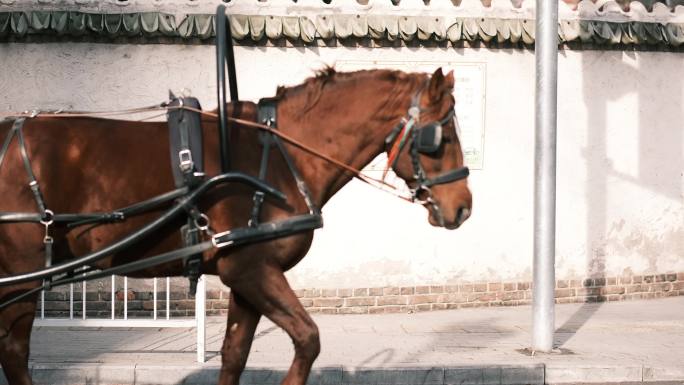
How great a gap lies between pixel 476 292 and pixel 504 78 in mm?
2344

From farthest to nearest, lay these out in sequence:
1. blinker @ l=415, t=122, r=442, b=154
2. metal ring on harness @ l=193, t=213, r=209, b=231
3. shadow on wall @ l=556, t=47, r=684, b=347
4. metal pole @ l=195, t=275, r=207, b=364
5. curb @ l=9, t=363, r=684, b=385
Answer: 1. shadow on wall @ l=556, t=47, r=684, b=347
2. metal pole @ l=195, t=275, r=207, b=364
3. curb @ l=9, t=363, r=684, b=385
4. blinker @ l=415, t=122, r=442, b=154
5. metal ring on harness @ l=193, t=213, r=209, b=231

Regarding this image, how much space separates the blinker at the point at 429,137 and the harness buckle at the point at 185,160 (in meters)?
1.16

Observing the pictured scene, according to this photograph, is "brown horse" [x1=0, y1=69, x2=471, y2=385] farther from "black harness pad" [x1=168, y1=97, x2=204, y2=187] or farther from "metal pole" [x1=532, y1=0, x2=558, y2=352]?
"metal pole" [x1=532, y1=0, x2=558, y2=352]

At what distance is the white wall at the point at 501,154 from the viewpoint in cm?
1120

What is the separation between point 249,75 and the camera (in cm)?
1145

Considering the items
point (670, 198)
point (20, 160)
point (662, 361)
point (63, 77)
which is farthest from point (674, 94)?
point (20, 160)

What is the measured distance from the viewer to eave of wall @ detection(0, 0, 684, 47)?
1093 centimetres

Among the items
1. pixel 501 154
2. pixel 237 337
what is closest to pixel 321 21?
pixel 501 154

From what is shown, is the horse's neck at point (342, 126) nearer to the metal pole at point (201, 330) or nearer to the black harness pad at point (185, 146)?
the black harness pad at point (185, 146)

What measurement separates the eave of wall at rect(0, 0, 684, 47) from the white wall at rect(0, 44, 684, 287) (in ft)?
0.60

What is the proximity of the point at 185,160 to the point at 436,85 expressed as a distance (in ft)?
4.43

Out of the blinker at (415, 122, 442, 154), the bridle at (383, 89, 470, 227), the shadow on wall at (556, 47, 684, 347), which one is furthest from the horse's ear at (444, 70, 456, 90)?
the shadow on wall at (556, 47, 684, 347)

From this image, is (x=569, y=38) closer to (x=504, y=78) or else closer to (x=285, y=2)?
(x=504, y=78)

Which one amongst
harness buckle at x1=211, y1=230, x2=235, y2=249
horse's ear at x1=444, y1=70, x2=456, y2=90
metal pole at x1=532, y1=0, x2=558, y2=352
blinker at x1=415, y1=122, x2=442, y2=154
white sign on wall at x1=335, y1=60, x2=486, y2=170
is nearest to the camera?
harness buckle at x1=211, y1=230, x2=235, y2=249
